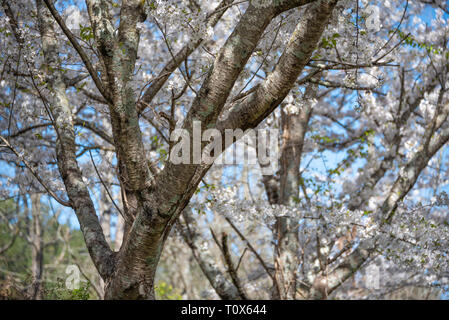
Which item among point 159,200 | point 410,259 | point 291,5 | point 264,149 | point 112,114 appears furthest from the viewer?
point 264,149

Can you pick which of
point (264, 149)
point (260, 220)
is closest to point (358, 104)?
point (260, 220)

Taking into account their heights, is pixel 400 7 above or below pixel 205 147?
above

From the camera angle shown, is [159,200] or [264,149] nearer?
[159,200]

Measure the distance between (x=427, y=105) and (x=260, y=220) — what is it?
2.50 m

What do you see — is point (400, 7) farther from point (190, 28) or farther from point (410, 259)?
point (190, 28)

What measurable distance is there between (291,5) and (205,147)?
0.82 m

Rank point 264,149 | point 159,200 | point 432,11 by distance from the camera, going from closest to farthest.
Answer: point 159,200 < point 264,149 < point 432,11

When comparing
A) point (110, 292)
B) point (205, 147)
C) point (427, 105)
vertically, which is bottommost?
point (110, 292)

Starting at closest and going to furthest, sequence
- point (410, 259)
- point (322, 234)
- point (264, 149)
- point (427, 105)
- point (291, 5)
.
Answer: point (291, 5) → point (410, 259) → point (322, 234) → point (427, 105) → point (264, 149)

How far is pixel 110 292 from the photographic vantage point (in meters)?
→ 2.50

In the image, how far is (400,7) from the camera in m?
6.05

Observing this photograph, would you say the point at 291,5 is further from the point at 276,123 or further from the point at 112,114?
the point at 276,123

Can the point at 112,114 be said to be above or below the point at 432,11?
below

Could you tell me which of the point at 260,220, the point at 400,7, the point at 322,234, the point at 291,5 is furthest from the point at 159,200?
the point at 400,7
